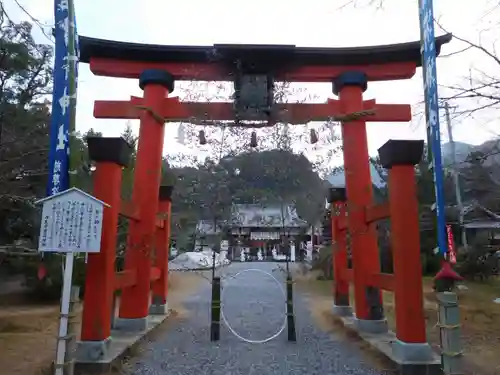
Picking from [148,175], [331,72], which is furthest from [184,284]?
[331,72]

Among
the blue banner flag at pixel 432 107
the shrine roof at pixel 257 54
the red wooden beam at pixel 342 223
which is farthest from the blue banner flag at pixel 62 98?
the red wooden beam at pixel 342 223

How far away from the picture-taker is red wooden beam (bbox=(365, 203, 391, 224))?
612 centimetres

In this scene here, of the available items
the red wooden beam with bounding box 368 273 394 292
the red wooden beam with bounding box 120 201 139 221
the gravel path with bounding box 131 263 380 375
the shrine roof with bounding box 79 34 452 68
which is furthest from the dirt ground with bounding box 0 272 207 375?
the shrine roof with bounding box 79 34 452 68

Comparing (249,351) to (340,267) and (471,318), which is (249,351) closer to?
(340,267)

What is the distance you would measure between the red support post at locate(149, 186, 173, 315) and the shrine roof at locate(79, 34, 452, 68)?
3136 millimetres

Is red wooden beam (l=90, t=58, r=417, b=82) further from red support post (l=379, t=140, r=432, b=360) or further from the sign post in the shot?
the sign post

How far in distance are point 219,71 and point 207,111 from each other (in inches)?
33.1

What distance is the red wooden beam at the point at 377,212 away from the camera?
6.12 m

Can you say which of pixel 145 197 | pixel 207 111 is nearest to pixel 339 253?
pixel 207 111

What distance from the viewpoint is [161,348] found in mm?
6688

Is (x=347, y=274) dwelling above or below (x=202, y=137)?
below

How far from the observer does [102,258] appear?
A: 17.3 feet

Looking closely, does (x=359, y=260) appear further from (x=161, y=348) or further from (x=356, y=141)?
(x=161, y=348)

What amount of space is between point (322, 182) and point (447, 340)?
4.38 metres
